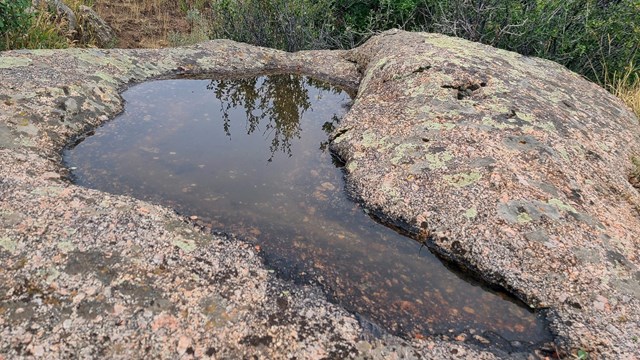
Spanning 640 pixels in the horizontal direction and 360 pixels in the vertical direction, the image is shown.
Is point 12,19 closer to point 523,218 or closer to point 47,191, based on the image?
point 47,191

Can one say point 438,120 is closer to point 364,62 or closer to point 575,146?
point 575,146

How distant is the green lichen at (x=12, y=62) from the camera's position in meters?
4.79

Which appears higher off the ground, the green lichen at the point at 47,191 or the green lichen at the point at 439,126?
the green lichen at the point at 439,126

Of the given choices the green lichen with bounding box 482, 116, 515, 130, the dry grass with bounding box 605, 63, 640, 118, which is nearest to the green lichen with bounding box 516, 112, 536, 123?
the green lichen with bounding box 482, 116, 515, 130

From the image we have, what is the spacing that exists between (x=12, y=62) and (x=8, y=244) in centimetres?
317

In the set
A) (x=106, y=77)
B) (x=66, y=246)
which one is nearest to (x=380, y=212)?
(x=66, y=246)

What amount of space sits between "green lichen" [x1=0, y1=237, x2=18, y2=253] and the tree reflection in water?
7.10 ft

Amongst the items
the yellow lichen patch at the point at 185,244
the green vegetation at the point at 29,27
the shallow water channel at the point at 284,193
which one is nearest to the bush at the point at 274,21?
the green vegetation at the point at 29,27

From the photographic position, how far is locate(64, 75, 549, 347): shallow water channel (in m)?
2.75

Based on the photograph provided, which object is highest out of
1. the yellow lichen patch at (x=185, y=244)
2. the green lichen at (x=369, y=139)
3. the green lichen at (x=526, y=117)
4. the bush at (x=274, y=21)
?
the bush at (x=274, y=21)

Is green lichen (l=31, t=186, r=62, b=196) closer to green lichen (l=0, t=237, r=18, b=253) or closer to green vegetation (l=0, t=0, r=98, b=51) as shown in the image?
green lichen (l=0, t=237, r=18, b=253)

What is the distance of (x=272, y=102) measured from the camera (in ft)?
18.2

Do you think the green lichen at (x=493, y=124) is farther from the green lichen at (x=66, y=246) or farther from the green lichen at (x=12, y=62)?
the green lichen at (x=12, y=62)

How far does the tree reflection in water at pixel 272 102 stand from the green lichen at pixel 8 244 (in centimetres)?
216
